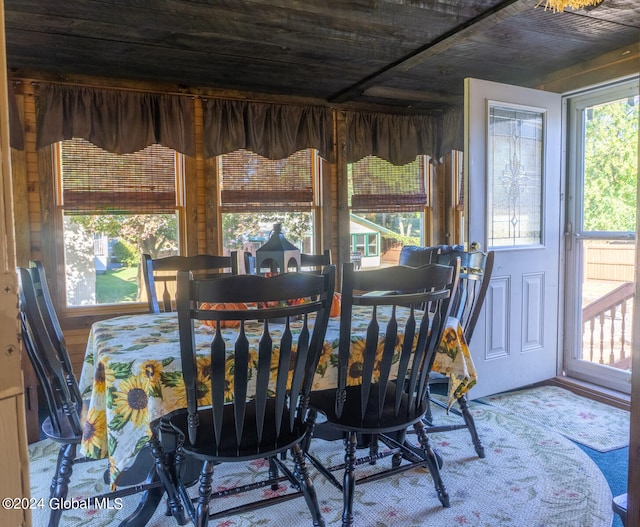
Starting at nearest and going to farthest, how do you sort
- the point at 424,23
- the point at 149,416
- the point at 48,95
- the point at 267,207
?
the point at 149,416 → the point at 424,23 → the point at 48,95 → the point at 267,207

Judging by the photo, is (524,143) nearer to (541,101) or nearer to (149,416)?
(541,101)

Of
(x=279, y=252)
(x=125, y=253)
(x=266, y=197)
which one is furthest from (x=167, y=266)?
(x=266, y=197)

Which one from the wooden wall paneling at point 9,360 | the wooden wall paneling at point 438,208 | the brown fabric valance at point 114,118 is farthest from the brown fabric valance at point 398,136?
the wooden wall paneling at point 9,360

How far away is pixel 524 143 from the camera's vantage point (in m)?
3.38

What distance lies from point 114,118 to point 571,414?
3597 millimetres

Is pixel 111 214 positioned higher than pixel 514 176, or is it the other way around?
pixel 514 176

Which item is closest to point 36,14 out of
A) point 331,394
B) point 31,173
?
point 31,173

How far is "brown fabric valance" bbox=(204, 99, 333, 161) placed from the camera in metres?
3.77

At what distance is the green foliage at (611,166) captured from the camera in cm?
332

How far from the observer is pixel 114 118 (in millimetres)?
3480

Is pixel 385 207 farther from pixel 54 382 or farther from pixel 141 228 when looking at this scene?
pixel 54 382

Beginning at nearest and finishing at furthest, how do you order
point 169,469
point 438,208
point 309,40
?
point 169,469
point 309,40
point 438,208

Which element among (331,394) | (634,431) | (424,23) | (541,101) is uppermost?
(424,23)

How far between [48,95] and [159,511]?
2.78m
